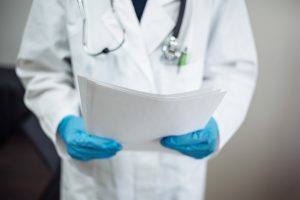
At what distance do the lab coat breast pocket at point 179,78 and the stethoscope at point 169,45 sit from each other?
0.7 inches

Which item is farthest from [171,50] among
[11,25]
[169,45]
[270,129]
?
[11,25]

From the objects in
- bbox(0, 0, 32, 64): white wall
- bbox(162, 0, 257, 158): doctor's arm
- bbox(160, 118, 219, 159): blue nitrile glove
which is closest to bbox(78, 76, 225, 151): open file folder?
bbox(160, 118, 219, 159): blue nitrile glove

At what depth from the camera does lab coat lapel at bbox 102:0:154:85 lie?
61cm

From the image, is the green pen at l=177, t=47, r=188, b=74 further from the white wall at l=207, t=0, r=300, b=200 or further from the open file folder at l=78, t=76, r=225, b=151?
the white wall at l=207, t=0, r=300, b=200

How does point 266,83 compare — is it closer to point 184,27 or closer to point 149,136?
point 184,27

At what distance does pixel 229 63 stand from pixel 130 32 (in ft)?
0.94

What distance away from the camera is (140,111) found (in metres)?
0.49

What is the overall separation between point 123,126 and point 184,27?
280 millimetres

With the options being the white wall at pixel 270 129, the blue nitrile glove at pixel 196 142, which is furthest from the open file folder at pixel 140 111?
the white wall at pixel 270 129

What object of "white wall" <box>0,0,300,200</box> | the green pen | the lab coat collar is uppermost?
the lab coat collar

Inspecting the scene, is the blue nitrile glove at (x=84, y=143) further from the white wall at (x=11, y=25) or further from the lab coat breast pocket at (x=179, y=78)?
the white wall at (x=11, y=25)

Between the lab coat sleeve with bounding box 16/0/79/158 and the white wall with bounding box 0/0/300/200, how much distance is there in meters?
0.64

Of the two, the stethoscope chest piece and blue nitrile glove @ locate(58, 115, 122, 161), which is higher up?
the stethoscope chest piece

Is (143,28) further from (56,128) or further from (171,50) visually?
(56,128)
